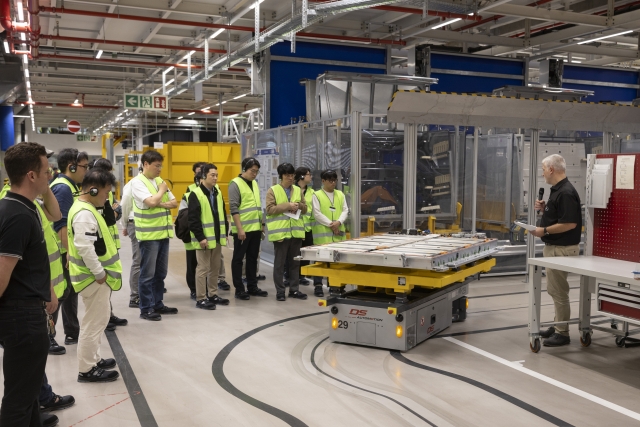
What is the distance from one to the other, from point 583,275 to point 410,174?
10.2 feet

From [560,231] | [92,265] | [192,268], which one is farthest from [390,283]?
[192,268]

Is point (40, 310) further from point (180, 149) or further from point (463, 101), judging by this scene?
point (180, 149)

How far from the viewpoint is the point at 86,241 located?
4367 millimetres

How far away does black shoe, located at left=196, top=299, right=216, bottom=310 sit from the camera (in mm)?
7062

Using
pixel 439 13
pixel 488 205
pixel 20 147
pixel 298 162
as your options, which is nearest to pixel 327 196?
pixel 298 162

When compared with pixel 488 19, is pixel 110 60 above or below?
below

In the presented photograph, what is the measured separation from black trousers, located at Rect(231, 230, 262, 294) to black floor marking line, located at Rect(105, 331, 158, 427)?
198 centimetres

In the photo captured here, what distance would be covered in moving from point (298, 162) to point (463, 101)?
2.70m

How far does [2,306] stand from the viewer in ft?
9.39

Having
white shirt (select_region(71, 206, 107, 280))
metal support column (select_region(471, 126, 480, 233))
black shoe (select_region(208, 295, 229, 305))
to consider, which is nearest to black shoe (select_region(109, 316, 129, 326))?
black shoe (select_region(208, 295, 229, 305))

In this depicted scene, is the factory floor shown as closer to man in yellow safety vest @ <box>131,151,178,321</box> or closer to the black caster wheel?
the black caster wheel

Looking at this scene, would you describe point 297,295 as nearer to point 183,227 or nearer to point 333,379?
point 183,227

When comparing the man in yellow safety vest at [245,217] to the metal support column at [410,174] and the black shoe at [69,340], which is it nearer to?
the metal support column at [410,174]

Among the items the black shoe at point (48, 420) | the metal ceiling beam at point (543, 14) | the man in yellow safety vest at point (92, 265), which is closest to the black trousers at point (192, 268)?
the man in yellow safety vest at point (92, 265)
